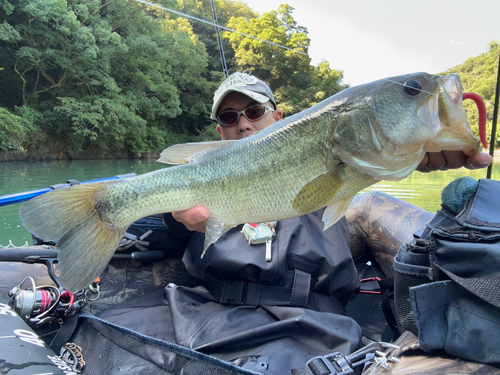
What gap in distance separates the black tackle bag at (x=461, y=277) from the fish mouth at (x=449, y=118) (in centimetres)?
23

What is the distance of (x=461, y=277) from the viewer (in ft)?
3.81

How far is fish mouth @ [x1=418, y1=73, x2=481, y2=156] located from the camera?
4.29 feet

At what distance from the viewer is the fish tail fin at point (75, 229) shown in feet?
4.98

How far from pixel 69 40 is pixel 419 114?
2447 cm

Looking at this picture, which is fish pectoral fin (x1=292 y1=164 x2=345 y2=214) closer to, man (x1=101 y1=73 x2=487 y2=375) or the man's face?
man (x1=101 y1=73 x2=487 y2=375)

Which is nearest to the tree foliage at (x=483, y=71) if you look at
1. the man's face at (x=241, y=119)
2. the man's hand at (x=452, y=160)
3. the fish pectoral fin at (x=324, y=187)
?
the man's hand at (x=452, y=160)

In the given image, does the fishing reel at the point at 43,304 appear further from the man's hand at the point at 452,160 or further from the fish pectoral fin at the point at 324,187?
the man's hand at the point at 452,160

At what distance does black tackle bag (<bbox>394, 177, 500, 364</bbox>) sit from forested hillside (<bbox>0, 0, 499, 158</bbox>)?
1103 centimetres

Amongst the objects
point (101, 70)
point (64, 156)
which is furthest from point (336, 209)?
point (64, 156)

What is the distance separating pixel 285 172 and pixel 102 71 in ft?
80.1

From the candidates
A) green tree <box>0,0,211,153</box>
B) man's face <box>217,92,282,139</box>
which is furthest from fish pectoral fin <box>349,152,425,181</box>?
green tree <box>0,0,211,153</box>

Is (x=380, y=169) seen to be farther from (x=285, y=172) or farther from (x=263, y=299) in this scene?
(x=263, y=299)

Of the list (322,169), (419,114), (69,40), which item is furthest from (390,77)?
(69,40)

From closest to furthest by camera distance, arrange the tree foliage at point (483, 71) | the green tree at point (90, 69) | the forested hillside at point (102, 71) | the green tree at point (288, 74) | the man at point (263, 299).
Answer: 1. the man at point (263, 299)
2. the tree foliage at point (483, 71)
3. the green tree at point (288, 74)
4. the forested hillside at point (102, 71)
5. the green tree at point (90, 69)
